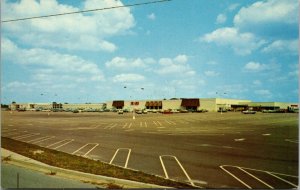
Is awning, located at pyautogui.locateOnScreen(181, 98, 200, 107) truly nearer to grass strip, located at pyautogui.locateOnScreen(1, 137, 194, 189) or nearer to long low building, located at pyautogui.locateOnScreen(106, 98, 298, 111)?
long low building, located at pyautogui.locateOnScreen(106, 98, 298, 111)

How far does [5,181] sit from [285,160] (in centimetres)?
1260

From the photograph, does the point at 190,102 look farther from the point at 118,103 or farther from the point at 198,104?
the point at 118,103

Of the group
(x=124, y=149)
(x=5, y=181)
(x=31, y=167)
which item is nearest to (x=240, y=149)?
(x=124, y=149)

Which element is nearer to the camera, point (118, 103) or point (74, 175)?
point (74, 175)

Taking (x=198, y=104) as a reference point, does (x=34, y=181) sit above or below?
below

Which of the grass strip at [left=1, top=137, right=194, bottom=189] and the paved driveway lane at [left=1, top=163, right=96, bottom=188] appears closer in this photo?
the paved driveway lane at [left=1, top=163, right=96, bottom=188]

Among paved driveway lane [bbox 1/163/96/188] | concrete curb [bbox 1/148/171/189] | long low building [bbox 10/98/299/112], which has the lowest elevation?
paved driveway lane [bbox 1/163/96/188]

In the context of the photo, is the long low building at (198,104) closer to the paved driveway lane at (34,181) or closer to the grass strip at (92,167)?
the grass strip at (92,167)

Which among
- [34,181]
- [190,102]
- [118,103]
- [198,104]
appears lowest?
[34,181]

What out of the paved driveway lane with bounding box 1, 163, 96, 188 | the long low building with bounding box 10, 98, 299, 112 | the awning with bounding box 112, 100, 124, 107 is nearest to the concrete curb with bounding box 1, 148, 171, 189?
the paved driveway lane with bounding box 1, 163, 96, 188

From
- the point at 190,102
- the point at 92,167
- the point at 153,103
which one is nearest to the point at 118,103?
the point at 153,103

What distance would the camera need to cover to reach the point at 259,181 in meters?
11.6

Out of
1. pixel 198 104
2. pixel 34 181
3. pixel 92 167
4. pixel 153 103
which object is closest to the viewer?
pixel 34 181

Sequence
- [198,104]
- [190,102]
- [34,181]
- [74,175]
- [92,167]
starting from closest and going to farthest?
1. [34,181]
2. [74,175]
3. [92,167]
4. [198,104]
5. [190,102]
